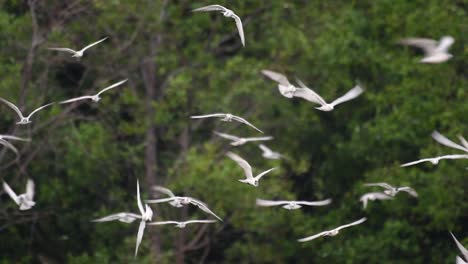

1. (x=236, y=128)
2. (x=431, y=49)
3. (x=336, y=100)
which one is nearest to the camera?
(x=336, y=100)

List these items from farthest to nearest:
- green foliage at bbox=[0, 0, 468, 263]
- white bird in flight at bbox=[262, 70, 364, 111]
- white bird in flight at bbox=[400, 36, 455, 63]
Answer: green foliage at bbox=[0, 0, 468, 263], white bird in flight at bbox=[400, 36, 455, 63], white bird in flight at bbox=[262, 70, 364, 111]

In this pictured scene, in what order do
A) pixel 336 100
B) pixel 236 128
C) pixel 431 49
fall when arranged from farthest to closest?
pixel 236 128 → pixel 431 49 → pixel 336 100

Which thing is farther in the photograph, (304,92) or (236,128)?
(236,128)

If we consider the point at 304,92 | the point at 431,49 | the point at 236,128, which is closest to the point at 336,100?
the point at 304,92

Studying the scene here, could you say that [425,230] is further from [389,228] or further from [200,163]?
[200,163]

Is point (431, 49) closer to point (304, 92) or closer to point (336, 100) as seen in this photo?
point (336, 100)

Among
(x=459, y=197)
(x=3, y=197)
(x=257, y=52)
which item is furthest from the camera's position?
(x=257, y=52)

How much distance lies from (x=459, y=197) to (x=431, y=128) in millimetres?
1368

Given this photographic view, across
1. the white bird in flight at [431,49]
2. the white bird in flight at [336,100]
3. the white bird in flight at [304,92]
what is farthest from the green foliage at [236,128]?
the white bird in flight at [304,92]

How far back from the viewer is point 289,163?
80.4 feet

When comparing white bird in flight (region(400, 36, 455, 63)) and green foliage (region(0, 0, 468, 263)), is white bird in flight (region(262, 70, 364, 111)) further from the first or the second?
green foliage (region(0, 0, 468, 263))

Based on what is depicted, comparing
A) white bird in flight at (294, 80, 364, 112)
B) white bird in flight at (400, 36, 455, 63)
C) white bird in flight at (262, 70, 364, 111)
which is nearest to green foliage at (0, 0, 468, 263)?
white bird in flight at (400, 36, 455, 63)

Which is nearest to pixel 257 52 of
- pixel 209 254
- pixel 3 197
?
pixel 209 254

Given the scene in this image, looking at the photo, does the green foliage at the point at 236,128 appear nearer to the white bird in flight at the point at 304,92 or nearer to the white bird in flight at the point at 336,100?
the white bird in flight at the point at 336,100
